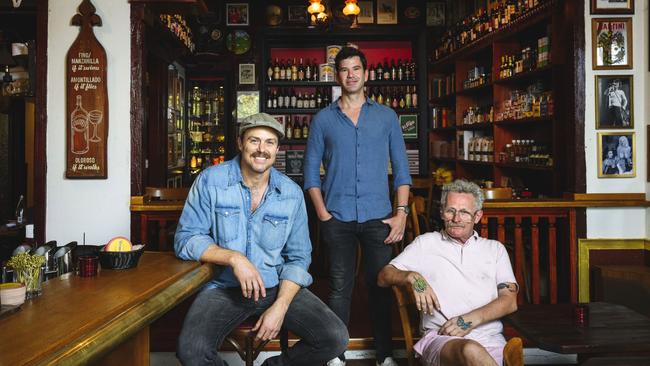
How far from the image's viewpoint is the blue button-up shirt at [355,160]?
→ 3.12m

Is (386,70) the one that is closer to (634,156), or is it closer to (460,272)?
(634,156)

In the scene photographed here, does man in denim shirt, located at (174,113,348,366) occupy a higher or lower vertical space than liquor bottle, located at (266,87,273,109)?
lower

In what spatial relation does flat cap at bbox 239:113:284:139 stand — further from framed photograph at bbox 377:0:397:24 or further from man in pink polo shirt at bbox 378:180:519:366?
framed photograph at bbox 377:0:397:24

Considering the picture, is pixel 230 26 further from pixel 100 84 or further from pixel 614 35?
pixel 614 35

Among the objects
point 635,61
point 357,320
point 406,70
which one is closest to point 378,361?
point 357,320

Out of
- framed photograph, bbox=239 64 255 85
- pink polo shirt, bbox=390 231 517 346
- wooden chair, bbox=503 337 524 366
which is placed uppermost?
framed photograph, bbox=239 64 255 85

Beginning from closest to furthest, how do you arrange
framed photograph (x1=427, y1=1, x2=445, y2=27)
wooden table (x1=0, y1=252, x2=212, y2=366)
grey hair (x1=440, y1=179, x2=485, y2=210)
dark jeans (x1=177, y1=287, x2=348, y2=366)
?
wooden table (x1=0, y1=252, x2=212, y2=366) < dark jeans (x1=177, y1=287, x2=348, y2=366) < grey hair (x1=440, y1=179, x2=485, y2=210) < framed photograph (x1=427, y1=1, x2=445, y2=27)

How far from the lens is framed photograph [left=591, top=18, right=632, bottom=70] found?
3.73 m

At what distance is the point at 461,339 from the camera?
2.24 meters

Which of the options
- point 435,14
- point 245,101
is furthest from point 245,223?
point 435,14

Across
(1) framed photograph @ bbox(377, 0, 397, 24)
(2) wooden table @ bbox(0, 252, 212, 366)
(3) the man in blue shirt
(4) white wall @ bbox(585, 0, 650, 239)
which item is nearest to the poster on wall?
(3) the man in blue shirt

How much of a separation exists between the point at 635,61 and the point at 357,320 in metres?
2.42

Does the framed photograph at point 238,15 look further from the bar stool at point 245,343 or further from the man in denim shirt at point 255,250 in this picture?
the bar stool at point 245,343

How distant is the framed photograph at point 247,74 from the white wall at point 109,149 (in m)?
4.04
